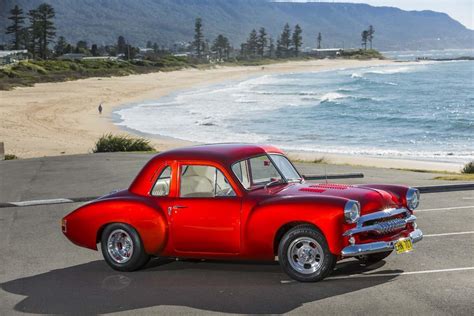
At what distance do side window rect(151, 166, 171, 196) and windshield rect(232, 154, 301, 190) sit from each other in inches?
34.5

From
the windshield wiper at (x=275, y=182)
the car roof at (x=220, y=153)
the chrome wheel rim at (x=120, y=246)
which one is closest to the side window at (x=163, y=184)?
the car roof at (x=220, y=153)

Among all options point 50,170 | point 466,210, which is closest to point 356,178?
point 466,210

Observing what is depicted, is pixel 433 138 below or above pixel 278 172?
below

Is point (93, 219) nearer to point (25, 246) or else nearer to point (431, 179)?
point (25, 246)

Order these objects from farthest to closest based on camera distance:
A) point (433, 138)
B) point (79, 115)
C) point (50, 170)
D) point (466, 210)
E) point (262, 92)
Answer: point (262, 92) < point (79, 115) < point (433, 138) < point (50, 170) < point (466, 210)

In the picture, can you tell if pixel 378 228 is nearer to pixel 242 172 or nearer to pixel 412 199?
pixel 412 199

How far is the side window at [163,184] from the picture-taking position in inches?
398

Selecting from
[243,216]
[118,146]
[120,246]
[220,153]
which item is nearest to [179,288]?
[243,216]

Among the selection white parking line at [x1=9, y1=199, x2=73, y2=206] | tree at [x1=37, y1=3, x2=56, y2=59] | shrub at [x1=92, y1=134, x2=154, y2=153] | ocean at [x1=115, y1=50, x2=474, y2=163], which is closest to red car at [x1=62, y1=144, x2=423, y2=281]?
white parking line at [x1=9, y1=199, x2=73, y2=206]

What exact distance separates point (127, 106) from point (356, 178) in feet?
159

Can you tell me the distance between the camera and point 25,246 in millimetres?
12062

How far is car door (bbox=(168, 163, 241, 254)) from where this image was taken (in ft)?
31.4

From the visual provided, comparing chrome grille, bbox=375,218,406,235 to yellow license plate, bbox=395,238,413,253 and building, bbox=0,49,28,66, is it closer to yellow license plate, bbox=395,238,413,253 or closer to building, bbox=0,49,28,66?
yellow license plate, bbox=395,238,413,253

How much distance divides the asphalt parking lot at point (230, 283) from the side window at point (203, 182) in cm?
98
